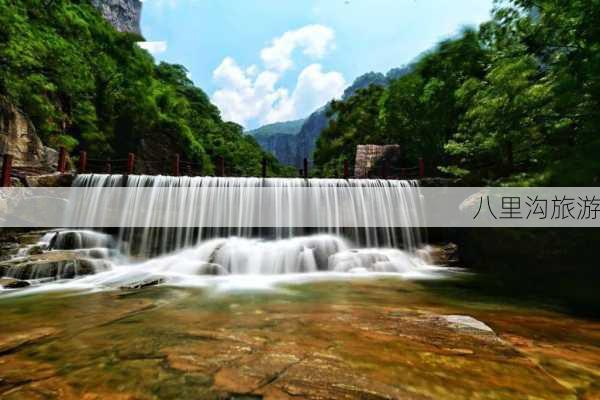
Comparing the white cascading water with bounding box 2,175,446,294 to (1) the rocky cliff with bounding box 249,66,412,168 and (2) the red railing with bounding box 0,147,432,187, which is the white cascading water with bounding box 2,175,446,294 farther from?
(1) the rocky cliff with bounding box 249,66,412,168

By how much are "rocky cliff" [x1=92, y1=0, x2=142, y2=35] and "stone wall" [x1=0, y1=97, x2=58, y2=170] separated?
71623 millimetres

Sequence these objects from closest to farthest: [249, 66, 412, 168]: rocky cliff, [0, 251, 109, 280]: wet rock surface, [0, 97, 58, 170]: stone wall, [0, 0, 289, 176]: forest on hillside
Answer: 1. [0, 251, 109, 280]: wet rock surface
2. [0, 97, 58, 170]: stone wall
3. [0, 0, 289, 176]: forest on hillside
4. [249, 66, 412, 168]: rocky cliff

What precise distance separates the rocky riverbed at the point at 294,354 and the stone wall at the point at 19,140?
11835 millimetres

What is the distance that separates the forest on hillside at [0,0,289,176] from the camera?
43.1 feet

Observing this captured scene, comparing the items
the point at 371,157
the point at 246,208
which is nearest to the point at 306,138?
the point at 371,157

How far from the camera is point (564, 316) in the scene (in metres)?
4.29

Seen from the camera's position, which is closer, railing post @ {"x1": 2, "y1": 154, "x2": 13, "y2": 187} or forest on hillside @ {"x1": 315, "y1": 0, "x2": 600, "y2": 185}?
forest on hillside @ {"x1": 315, "y1": 0, "x2": 600, "y2": 185}

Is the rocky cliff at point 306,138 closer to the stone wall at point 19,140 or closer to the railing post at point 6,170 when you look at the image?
the stone wall at point 19,140

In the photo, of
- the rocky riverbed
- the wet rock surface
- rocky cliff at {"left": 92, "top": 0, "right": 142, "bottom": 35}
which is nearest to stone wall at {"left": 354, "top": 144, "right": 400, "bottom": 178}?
the wet rock surface

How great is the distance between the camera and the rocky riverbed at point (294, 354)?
192cm

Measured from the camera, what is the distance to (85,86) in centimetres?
1634

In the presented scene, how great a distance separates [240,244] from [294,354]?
935 centimetres

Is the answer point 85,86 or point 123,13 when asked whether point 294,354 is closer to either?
point 85,86

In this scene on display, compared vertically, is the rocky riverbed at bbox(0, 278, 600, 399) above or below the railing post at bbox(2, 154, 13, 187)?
below
